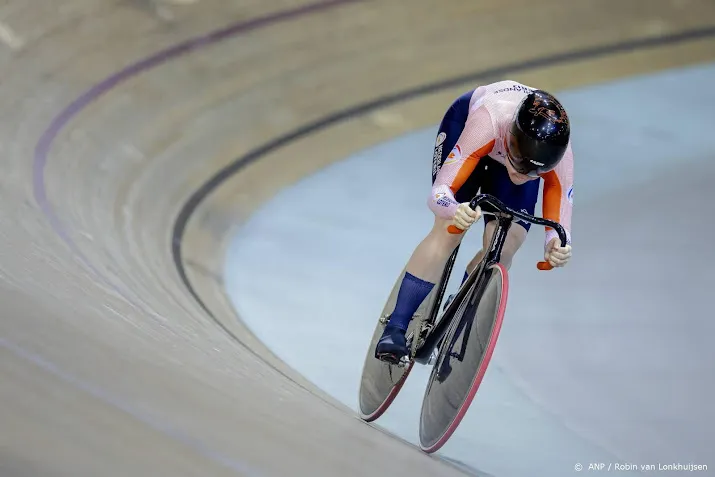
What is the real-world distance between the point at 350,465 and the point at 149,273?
1.85 metres

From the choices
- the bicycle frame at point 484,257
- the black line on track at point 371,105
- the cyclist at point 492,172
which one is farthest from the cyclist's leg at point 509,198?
the black line on track at point 371,105

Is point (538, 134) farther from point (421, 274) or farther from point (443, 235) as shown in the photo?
point (421, 274)

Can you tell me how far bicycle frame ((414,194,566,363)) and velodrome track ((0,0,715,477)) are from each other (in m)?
0.36

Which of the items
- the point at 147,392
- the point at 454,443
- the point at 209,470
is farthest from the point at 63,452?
the point at 454,443

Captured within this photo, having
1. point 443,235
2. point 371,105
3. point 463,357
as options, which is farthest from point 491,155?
point 371,105

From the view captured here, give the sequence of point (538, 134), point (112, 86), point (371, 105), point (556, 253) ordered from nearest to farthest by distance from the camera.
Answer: point (538, 134) → point (556, 253) → point (112, 86) → point (371, 105)

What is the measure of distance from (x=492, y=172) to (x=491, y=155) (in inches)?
3.1

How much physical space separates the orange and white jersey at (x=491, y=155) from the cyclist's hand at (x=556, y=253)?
0.17 ft

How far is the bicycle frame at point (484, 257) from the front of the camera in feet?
9.15

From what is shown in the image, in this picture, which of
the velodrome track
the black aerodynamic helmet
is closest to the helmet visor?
the black aerodynamic helmet

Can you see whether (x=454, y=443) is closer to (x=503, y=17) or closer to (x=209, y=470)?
(x=209, y=470)

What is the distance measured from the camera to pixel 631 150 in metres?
5.99

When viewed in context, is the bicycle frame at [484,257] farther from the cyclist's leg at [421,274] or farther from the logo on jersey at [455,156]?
the logo on jersey at [455,156]

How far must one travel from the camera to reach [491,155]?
3096 millimetres
